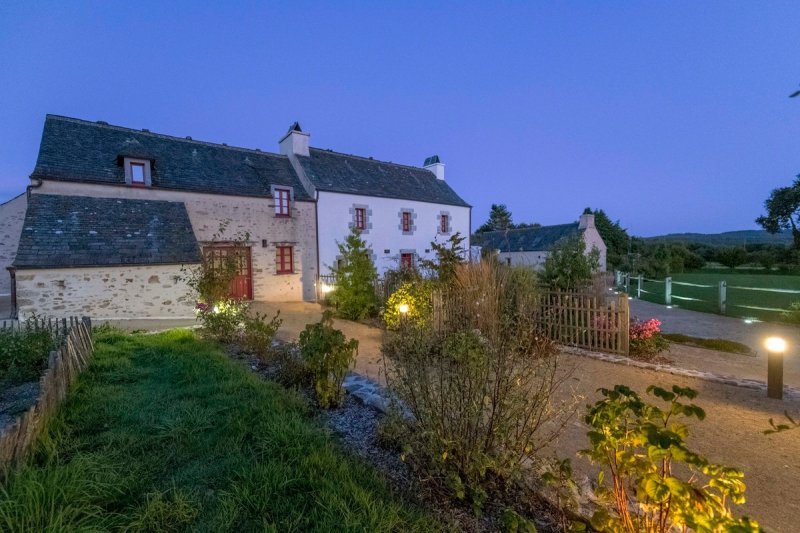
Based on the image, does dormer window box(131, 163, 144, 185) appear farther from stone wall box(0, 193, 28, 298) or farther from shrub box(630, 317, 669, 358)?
shrub box(630, 317, 669, 358)

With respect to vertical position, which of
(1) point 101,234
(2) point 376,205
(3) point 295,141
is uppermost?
(3) point 295,141

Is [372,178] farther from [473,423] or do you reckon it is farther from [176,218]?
[473,423]

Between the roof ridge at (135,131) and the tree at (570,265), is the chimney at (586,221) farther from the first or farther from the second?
the roof ridge at (135,131)

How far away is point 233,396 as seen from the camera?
12.3 feet

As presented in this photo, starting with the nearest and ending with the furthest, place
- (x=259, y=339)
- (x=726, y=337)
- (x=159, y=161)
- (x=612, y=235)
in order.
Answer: (x=259, y=339) < (x=726, y=337) < (x=159, y=161) < (x=612, y=235)

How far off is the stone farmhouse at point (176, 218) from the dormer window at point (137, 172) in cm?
4

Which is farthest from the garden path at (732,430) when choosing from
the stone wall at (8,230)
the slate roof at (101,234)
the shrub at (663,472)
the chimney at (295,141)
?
the stone wall at (8,230)

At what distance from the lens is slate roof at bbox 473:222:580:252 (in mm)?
25862

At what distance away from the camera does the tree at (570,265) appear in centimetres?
707

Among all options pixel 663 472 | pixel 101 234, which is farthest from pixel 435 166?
pixel 663 472

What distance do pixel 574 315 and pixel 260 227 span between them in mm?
11816

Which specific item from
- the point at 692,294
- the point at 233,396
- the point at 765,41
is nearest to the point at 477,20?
the point at 692,294

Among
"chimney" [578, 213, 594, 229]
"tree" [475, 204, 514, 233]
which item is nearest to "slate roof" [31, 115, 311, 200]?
"chimney" [578, 213, 594, 229]

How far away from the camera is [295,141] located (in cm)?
1662
